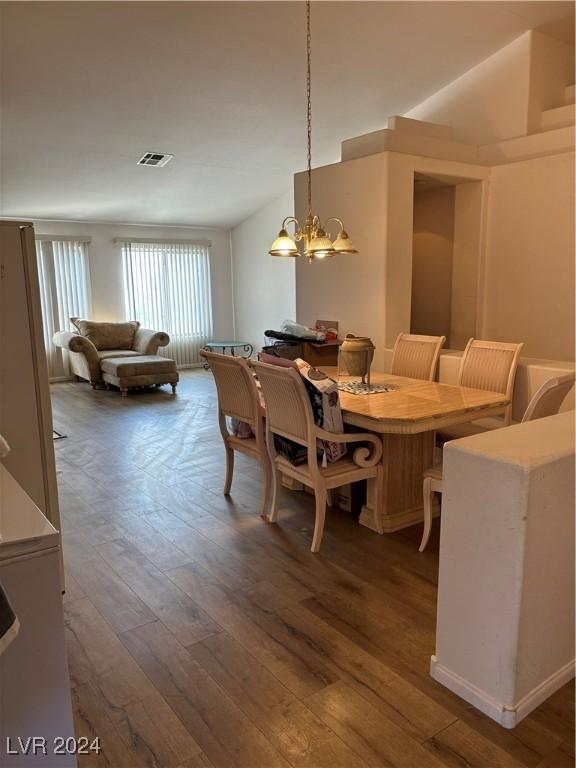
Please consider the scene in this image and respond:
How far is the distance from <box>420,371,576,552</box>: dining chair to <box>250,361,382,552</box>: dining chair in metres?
0.33

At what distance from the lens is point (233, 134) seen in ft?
19.1

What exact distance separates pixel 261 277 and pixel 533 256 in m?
4.99

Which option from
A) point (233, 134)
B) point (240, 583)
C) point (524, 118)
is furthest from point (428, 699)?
point (233, 134)

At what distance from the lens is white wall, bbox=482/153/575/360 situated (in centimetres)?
443

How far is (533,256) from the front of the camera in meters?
4.65

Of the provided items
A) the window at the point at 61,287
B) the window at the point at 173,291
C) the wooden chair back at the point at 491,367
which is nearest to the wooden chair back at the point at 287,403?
the wooden chair back at the point at 491,367

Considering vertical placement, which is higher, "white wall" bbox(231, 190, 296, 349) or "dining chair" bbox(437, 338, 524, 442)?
"white wall" bbox(231, 190, 296, 349)

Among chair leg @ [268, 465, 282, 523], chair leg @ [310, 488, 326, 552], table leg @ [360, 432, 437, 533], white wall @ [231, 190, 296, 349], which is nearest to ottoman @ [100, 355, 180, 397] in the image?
white wall @ [231, 190, 296, 349]

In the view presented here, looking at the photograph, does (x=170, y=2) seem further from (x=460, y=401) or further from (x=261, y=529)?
(x=261, y=529)

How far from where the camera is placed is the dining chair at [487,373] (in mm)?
3479

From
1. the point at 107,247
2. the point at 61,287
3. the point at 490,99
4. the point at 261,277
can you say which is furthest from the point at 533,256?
the point at 61,287

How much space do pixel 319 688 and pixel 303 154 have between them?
6.11 metres

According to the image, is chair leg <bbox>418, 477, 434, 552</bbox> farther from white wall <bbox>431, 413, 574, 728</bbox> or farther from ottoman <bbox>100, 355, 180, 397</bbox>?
ottoman <bbox>100, 355, 180, 397</bbox>

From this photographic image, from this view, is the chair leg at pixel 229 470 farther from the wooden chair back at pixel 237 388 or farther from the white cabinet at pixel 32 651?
the white cabinet at pixel 32 651
